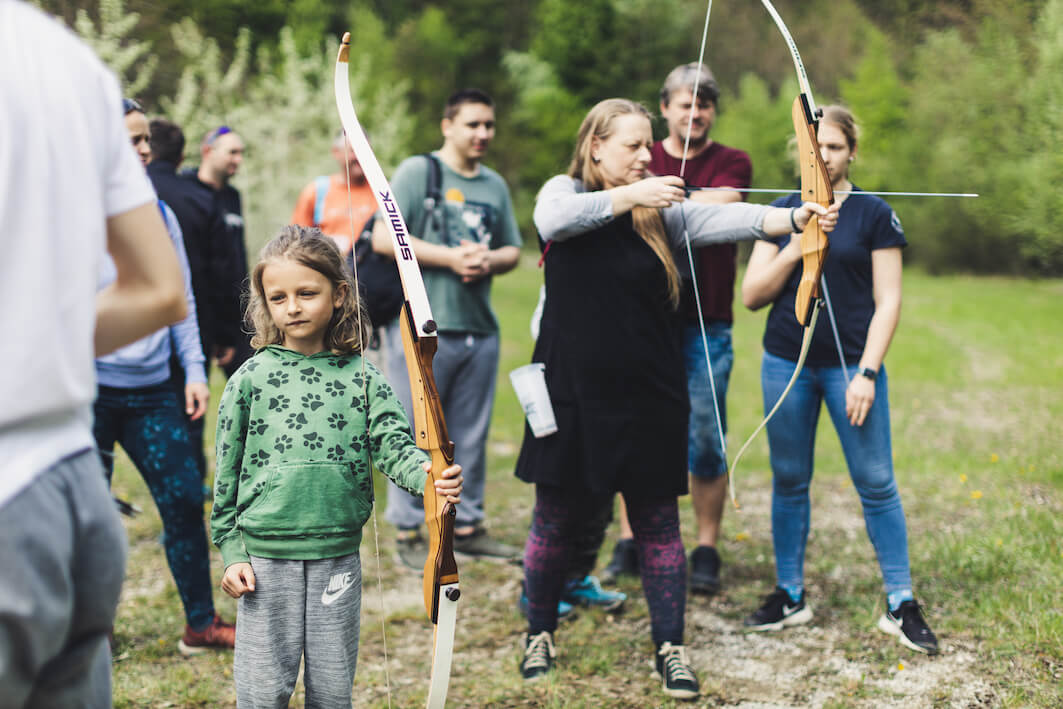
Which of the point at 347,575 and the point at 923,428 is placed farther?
the point at 923,428

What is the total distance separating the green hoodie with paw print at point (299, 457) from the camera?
2152mm

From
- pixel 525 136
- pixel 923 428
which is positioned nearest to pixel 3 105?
pixel 923 428

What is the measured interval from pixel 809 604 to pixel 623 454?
140 centimetres

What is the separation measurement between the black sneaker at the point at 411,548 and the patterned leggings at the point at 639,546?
1.28m

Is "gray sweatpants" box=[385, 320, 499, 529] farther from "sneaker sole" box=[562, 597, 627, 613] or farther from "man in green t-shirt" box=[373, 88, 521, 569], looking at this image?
"sneaker sole" box=[562, 597, 627, 613]

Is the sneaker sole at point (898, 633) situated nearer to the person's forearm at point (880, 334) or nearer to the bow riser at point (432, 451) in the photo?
the person's forearm at point (880, 334)

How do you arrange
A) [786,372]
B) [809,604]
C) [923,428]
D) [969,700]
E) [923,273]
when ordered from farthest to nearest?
[923,273], [923,428], [809,604], [786,372], [969,700]

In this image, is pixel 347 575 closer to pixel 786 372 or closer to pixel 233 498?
pixel 233 498

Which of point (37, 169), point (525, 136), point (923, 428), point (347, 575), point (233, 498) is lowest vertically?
point (923, 428)

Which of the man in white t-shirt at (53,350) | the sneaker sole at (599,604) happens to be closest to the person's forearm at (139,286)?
the man in white t-shirt at (53,350)

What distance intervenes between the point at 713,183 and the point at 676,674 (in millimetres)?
1885

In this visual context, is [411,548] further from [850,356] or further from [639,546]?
[850,356]

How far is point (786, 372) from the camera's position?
3381 mm

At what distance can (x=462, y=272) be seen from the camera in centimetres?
411
